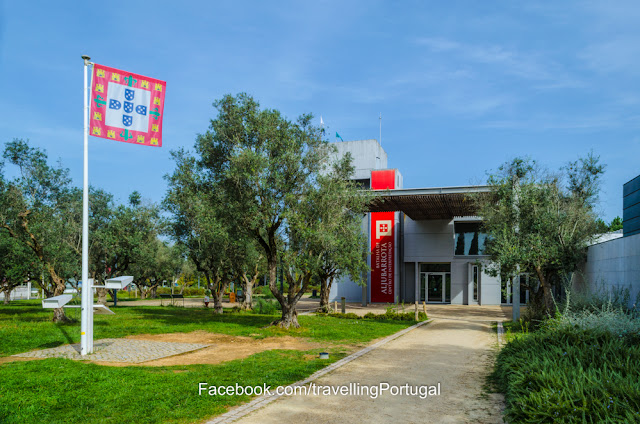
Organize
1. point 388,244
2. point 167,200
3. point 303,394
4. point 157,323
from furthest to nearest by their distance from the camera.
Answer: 1. point 388,244
2. point 167,200
3. point 157,323
4. point 303,394

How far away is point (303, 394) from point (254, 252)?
18.7 metres

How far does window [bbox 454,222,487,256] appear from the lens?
3672 centimetres

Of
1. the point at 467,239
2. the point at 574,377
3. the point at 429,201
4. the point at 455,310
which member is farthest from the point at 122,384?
the point at 467,239

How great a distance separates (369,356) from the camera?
39.7 feet

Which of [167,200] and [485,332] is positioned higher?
[167,200]

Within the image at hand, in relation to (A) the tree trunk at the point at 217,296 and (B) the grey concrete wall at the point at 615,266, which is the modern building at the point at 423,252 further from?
(B) the grey concrete wall at the point at 615,266

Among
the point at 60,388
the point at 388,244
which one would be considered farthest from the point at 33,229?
the point at 388,244

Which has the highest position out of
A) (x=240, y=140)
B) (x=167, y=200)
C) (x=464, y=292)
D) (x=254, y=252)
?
(x=240, y=140)

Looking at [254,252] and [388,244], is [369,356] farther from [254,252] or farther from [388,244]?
[388,244]

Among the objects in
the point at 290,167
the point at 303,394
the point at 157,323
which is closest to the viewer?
the point at 303,394

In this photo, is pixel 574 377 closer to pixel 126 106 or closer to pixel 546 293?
pixel 126 106

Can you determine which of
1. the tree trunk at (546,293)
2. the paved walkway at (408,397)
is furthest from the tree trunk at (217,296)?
the tree trunk at (546,293)

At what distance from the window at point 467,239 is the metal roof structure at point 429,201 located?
160 centimetres

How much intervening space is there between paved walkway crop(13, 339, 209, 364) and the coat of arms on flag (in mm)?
5719
